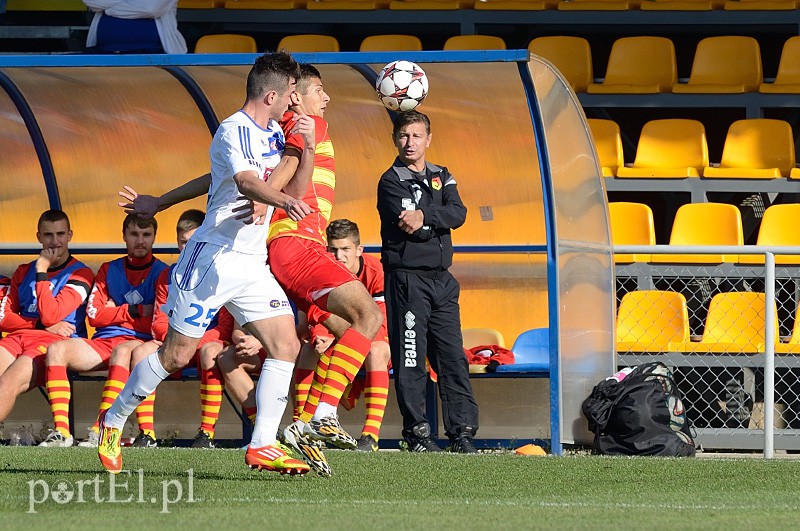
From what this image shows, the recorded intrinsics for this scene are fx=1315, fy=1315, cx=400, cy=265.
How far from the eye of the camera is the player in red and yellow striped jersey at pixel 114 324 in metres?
7.76

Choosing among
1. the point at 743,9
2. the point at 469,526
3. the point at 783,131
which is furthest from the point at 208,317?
the point at 743,9

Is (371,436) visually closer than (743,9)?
Yes

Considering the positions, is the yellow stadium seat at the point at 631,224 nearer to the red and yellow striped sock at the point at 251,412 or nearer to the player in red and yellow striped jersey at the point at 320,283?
the red and yellow striped sock at the point at 251,412

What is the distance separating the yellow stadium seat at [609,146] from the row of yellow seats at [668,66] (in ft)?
2.11

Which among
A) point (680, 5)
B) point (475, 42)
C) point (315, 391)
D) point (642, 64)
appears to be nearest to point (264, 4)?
point (475, 42)

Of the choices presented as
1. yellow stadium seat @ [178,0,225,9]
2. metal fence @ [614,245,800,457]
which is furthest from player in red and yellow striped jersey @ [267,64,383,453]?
yellow stadium seat @ [178,0,225,9]

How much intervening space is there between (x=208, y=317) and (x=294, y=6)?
7748mm

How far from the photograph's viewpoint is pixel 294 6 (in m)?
12.8

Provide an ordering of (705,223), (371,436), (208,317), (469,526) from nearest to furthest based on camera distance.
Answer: (469,526)
(208,317)
(371,436)
(705,223)

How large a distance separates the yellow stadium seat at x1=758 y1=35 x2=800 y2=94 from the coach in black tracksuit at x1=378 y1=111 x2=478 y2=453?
525 centimetres

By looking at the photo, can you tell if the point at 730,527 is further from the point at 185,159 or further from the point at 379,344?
Answer: the point at 185,159

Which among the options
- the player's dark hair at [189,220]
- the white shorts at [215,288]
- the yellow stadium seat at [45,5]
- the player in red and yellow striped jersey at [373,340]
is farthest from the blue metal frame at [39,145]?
the yellow stadium seat at [45,5]

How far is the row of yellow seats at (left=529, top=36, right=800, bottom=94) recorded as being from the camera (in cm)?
1167

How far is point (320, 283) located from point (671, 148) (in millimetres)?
5881
